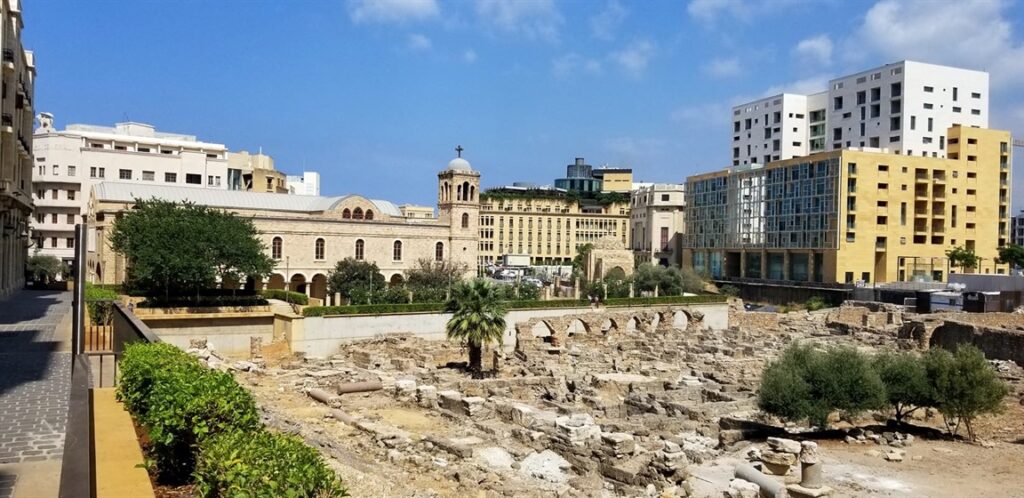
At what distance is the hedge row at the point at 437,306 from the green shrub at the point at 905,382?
23204 mm

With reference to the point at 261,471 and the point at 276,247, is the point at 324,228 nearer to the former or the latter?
the point at 276,247

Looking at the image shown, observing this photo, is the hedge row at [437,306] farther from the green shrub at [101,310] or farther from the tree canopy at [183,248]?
the green shrub at [101,310]

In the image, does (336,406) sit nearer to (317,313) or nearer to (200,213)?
(317,313)

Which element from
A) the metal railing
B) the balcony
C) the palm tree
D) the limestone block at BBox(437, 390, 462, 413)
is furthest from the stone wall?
the metal railing

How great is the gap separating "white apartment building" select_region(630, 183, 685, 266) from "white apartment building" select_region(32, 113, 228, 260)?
175 feet

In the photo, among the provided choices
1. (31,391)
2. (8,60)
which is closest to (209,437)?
(31,391)

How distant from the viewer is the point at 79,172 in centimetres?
6519

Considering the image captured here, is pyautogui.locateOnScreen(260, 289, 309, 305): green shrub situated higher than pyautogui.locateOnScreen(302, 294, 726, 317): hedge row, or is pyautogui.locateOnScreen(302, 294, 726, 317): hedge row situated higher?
pyautogui.locateOnScreen(260, 289, 309, 305): green shrub

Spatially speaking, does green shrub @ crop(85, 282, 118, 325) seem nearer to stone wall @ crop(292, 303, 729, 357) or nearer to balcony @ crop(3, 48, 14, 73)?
balcony @ crop(3, 48, 14, 73)

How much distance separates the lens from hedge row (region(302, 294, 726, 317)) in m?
39.7

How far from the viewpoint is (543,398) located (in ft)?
96.0

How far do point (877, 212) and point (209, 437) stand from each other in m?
66.5

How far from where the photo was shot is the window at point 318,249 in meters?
55.0

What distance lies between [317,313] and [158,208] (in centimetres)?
1029
